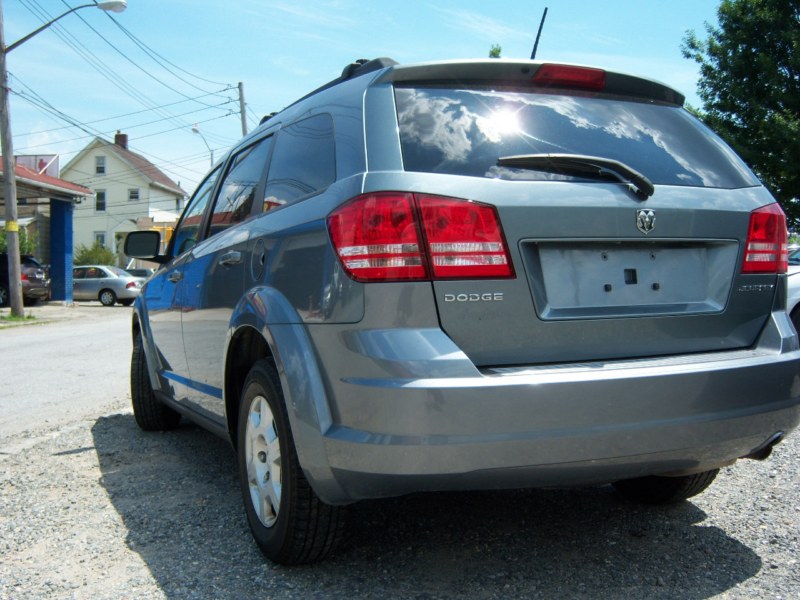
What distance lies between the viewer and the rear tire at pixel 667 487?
11.3ft

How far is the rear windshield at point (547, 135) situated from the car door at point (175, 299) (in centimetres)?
215

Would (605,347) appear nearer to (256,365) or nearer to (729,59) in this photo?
(256,365)

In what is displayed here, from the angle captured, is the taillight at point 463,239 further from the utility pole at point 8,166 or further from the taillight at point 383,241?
the utility pole at point 8,166

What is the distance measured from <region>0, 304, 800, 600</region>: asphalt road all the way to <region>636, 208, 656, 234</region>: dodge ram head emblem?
1.23 m

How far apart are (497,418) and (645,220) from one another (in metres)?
0.88

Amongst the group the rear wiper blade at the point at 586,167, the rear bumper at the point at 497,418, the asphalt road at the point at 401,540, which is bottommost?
the asphalt road at the point at 401,540

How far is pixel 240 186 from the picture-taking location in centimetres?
392

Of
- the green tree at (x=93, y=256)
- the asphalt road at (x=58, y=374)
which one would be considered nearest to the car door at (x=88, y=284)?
the asphalt road at (x=58, y=374)

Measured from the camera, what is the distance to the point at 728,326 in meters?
2.76

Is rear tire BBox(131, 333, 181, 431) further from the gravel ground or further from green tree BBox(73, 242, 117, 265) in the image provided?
green tree BBox(73, 242, 117, 265)

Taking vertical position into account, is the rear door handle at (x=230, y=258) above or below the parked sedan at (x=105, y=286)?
above

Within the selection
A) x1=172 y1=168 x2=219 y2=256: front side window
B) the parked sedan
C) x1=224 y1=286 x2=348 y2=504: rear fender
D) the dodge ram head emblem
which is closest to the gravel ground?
x1=224 y1=286 x2=348 y2=504: rear fender

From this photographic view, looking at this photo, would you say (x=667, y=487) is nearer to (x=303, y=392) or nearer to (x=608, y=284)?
(x=608, y=284)

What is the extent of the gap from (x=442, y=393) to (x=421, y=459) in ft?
0.68
